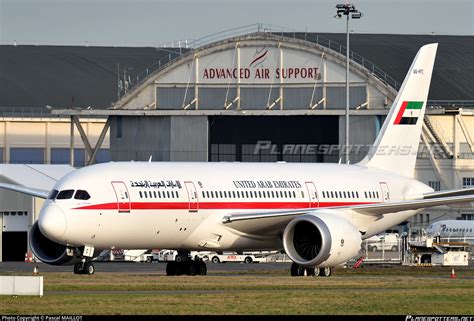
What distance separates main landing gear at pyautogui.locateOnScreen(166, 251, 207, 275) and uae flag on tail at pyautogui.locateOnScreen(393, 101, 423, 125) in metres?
14.6

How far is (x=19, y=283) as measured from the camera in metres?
35.7

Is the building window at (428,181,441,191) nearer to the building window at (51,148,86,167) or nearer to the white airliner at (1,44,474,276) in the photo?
the white airliner at (1,44,474,276)

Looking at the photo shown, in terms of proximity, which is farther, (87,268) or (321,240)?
(321,240)

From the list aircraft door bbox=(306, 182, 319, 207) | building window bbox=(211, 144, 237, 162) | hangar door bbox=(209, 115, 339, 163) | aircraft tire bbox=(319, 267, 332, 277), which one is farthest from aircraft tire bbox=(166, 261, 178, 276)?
building window bbox=(211, 144, 237, 162)

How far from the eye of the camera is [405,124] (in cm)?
6369

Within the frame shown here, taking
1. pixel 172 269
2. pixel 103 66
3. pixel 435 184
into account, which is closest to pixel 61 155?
pixel 103 66

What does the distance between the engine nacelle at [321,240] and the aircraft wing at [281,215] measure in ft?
2.48

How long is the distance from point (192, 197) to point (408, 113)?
16.1 m

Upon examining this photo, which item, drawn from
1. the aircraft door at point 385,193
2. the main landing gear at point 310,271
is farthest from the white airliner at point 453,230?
the main landing gear at point 310,271

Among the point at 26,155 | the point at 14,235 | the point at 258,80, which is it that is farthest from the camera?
the point at 26,155

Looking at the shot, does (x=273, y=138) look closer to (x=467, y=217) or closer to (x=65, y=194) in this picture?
(x=467, y=217)

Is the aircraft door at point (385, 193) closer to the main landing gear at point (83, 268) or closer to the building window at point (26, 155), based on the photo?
the main landing gear at point (83, 268)

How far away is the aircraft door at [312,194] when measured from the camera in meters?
56.8

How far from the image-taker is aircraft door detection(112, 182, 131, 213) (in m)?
49.5
